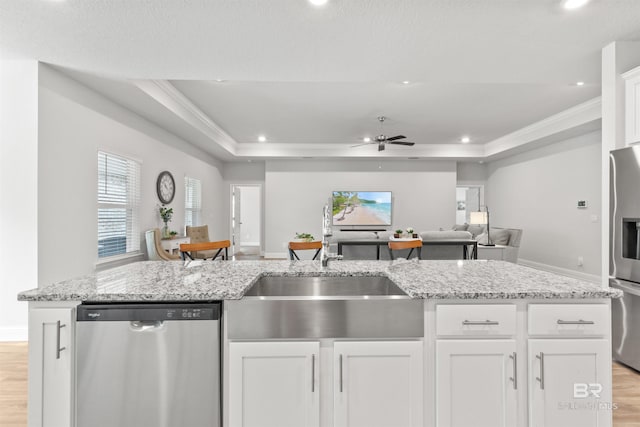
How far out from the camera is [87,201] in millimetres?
3750

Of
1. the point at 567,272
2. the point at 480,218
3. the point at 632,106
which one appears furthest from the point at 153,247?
the point at 567,272

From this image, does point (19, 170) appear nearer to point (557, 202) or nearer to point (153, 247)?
point (153, 247)

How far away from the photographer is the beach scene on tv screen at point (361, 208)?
328 inches

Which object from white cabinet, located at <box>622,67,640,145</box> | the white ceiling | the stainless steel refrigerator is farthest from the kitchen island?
the white ceiling

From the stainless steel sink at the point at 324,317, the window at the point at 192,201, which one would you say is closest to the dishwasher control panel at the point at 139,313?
the stainless steel sink at the point at 324,317

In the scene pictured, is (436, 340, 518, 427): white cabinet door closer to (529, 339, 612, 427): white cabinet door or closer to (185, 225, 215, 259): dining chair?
(529, 339, 612, 427): white cabinet door

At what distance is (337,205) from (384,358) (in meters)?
7.00

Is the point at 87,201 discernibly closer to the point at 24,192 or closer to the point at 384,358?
the point at 24,192

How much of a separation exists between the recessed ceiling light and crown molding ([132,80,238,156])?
3902 millimetres

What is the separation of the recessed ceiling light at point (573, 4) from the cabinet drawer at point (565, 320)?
199 centimetres

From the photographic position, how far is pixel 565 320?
1442 millimetres

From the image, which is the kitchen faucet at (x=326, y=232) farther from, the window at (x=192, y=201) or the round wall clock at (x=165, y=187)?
the window at (x=192, y=201)

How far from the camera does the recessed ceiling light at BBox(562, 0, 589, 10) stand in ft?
7.18

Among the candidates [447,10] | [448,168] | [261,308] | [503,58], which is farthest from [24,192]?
[448,168]
